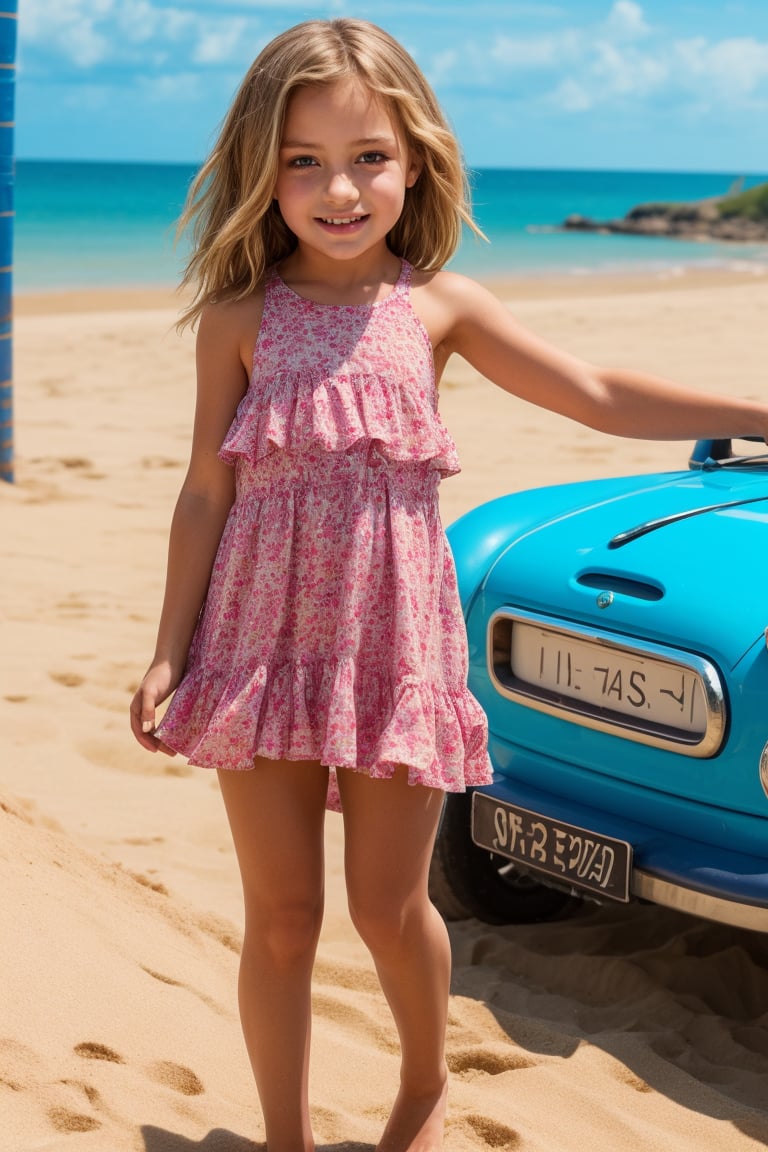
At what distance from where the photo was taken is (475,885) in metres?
3.45

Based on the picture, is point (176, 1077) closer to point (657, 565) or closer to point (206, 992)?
point (206, 992)

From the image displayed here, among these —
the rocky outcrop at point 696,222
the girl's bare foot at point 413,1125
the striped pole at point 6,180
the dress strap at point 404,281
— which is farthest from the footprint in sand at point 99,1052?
the rocky outcrop at point 696,222

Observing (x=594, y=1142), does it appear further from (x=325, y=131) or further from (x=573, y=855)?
(x=325, y=131)

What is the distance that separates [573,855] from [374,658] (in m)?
0.93

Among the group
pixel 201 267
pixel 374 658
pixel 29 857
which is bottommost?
pixel 29 857

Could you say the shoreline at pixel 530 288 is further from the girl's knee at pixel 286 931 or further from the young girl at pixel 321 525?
the girl's knee at pixel 286 931

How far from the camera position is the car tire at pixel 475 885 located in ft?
11.0

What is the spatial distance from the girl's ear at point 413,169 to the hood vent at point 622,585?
101 cm

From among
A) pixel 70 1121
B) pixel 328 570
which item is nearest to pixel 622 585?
pixel 328 570

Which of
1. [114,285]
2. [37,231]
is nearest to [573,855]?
Answer: [114,285]

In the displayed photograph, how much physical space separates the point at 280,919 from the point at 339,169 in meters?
1.20

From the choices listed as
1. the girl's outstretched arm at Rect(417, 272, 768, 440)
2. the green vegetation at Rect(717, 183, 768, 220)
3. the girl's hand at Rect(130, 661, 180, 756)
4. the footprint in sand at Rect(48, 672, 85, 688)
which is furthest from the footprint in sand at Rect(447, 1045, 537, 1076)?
A: the green vegetation at Rect(717, 183, 768, 220)

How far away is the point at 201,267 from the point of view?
90.5 inches

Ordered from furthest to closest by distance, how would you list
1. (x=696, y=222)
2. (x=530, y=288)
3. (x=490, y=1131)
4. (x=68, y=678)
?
(x=696, y=222), (x=530, y=288), (x=68, y=678), (x=490, y=1131)
